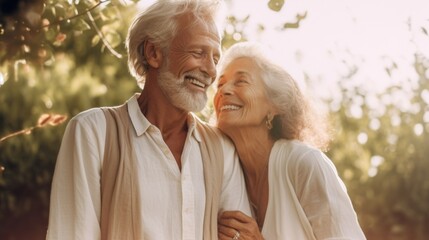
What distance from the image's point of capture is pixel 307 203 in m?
3.43

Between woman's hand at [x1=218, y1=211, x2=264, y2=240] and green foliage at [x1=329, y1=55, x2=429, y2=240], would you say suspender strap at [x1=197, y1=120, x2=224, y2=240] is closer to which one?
woman's hand at [x1=218, y1=211, x2=264, y2=240]

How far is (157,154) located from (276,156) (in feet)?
1.80

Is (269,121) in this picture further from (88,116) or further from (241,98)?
(88,116)

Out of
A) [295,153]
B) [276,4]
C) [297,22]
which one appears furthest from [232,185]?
[297,22]

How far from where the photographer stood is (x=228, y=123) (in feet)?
11.7

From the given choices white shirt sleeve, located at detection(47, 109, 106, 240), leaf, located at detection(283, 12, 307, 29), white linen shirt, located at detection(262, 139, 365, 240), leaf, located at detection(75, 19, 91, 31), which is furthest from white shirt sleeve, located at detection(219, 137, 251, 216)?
leaf, located at detection(75, 19, 91, 31)

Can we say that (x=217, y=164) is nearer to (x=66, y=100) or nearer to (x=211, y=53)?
(x=211, y=53)

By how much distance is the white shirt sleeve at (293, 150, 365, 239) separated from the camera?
338cm

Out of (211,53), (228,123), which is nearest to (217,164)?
(228,123)

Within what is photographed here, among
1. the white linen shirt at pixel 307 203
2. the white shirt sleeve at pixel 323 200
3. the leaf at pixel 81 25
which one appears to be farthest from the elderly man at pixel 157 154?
the leaf at pixel 81 25

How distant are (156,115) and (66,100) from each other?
275 inches

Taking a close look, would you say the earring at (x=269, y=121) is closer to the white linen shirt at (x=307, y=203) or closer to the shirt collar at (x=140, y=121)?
the white linen shirt at (x=307, y=203)

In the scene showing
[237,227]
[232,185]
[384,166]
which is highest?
[232,185]

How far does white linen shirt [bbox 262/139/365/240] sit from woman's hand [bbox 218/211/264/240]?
8 centimetres
